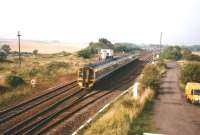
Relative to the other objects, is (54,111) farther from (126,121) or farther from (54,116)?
(126,121)

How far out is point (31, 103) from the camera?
71.2ft

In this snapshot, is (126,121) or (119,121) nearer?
(119,121)

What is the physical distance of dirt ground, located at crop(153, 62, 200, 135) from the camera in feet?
49.4

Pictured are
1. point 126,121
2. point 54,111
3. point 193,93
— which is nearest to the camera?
point 126,121

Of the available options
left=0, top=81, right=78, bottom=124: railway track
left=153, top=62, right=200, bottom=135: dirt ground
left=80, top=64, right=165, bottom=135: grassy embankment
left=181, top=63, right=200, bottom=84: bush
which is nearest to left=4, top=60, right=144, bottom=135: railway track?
left=0, top=81, right=78, bottom=124: railway track

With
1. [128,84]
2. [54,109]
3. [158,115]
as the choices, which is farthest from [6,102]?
[128,84]

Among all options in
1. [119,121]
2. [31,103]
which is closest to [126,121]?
[119,121]

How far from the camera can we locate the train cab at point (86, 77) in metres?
27.4

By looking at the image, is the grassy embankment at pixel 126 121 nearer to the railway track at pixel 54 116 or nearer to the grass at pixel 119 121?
the grass at pixel 119 121

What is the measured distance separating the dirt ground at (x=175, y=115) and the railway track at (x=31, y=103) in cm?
910

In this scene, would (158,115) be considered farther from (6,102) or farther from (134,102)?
(6,102)

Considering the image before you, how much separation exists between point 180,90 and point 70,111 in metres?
14.3

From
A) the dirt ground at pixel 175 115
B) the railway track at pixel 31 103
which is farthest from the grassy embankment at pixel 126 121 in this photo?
the railway track at pixel 31 103

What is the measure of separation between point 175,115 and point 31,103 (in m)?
11.1
